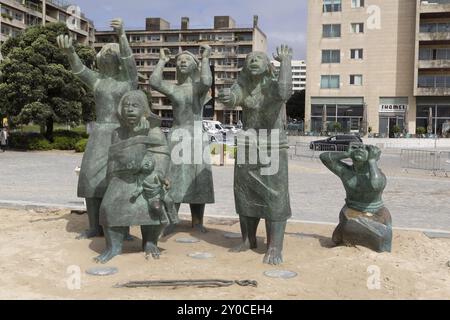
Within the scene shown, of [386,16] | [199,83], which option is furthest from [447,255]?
[386,16]

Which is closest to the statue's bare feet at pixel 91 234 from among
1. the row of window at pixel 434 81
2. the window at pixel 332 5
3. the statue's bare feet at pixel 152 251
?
the statue's bare feet at pixel 152 251

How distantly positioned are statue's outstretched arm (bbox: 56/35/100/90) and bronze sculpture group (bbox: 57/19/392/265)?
11 millimetres

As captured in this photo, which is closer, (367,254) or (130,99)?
(130,99)

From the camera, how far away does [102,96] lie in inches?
231

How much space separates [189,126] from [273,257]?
206 cm

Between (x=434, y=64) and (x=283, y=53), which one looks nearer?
(x=283, y=53)

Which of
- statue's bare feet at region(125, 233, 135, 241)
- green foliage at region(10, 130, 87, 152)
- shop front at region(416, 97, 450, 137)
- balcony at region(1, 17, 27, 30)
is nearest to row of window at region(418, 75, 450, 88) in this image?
shop front at region(416, 97, 450, 137)

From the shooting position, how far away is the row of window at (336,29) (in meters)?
38.3

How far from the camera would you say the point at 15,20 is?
46188 millimetres

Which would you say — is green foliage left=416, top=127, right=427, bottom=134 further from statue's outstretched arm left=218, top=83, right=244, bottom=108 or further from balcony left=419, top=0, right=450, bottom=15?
statue's outstretched arm left=218, top=83, right=244, bottom=108

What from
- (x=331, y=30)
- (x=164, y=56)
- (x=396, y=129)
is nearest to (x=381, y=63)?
(x=331, y=30)

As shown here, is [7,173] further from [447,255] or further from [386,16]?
[386,16]

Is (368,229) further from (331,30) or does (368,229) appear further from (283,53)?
(331,30)

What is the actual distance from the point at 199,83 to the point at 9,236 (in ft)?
9.69
